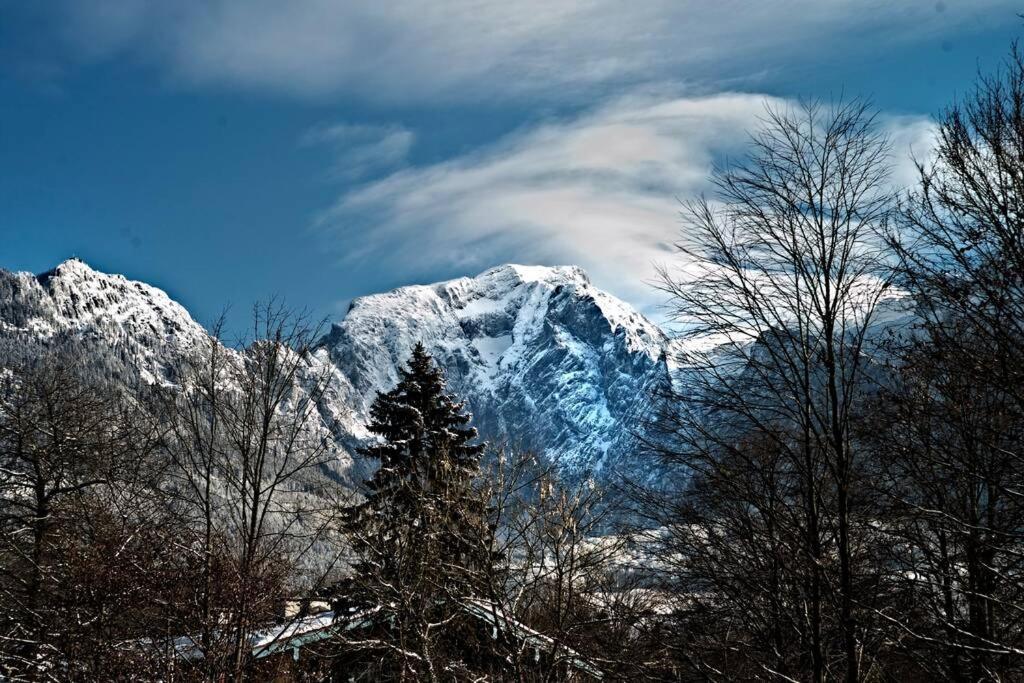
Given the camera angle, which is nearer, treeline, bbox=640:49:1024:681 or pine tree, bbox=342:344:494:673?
treeline, bbox=640:49:1024:681

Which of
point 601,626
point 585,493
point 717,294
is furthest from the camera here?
point 585,493

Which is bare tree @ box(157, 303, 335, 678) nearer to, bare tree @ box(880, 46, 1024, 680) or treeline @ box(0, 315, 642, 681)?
treeline @ box(0, 315, 642, 681)

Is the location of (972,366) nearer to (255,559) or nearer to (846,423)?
(846,423)

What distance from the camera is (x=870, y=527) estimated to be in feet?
28.5

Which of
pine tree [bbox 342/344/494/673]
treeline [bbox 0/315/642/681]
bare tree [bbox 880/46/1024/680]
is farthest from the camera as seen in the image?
pine tree [bbox 342/344/494/673]

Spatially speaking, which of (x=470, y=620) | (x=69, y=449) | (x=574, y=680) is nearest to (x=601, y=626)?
(x=574, y=680)

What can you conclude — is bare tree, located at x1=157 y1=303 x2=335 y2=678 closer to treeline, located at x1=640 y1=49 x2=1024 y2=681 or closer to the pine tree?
the pine tree

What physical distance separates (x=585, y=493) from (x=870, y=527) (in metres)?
6.82

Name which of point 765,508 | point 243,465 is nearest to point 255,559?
Result: point 243,465

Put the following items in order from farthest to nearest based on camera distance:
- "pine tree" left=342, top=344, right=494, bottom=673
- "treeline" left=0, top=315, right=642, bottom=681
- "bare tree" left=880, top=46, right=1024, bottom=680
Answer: "pine tree" left=342, top=344, right=494, bottom=673 → "treeline" left=0, top=315, right=642, bottom=681 → "bare tree" left=880, top=46, right=1024, bottom=680

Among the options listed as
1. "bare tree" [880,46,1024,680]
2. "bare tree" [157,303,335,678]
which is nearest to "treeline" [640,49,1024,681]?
"bare tree" [880,46,1024,680]

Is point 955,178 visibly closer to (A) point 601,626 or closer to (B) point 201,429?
(A) point 601,626

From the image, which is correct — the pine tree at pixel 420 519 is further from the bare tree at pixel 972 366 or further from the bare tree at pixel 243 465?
the bare tree at pixel 972 366

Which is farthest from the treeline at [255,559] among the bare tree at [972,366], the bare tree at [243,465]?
the bare tree at [972,366]
